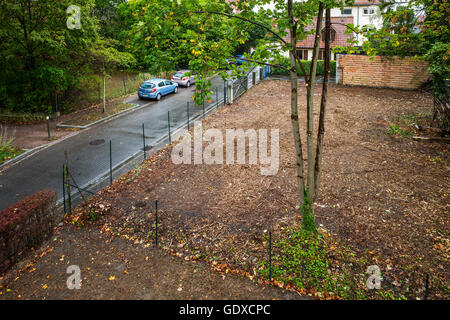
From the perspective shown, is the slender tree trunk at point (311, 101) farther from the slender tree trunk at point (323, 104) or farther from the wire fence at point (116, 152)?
the wire fence at point (116, 152)

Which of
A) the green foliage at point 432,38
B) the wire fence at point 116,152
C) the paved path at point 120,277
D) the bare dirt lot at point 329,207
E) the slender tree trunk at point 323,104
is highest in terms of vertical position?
the green foliage at point 432,38

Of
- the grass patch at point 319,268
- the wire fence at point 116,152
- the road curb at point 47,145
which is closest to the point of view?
the grass patch at point 319,268

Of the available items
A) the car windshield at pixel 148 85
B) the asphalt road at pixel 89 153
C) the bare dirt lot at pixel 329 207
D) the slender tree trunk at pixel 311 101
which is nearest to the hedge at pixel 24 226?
the bare dirt lot at pixel 329 207

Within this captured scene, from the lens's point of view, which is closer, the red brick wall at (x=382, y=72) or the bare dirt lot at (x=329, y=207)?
the bare dirt lot at (x=329, y=207)

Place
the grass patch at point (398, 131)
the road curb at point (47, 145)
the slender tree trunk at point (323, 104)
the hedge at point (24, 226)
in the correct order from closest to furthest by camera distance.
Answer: the hedge at point (24, 226)
the slender tree trunk at point (323, 104)
the road curb at point (47, 145)
the grass patch at point (398, 131)

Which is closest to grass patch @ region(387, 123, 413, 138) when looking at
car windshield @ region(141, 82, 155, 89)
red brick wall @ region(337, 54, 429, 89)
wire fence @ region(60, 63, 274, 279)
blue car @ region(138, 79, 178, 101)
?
red brick wall @ region(337, 54, 429, 89)

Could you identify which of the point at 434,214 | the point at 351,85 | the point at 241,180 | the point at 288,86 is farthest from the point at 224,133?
the point at 351,85

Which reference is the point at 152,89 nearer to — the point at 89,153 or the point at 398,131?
the point at 89,153

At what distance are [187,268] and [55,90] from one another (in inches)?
687

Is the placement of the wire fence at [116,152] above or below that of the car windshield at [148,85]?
below

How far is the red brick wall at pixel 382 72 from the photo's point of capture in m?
22.9

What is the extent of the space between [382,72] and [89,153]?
21.8 metres

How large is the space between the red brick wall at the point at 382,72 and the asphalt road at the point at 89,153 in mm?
12935
